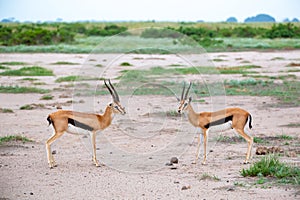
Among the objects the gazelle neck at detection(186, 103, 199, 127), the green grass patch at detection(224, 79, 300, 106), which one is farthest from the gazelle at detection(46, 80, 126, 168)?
the green grass patch at detection(224, 79, 300, 106)

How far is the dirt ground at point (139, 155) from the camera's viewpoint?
8258mm

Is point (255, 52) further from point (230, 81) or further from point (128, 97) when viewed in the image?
point (128, 97)

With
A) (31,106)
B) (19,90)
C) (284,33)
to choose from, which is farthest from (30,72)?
(284,33)

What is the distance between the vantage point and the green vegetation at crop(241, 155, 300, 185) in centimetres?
864

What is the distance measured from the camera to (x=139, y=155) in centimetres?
1091

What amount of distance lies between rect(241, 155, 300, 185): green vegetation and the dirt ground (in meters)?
0.21

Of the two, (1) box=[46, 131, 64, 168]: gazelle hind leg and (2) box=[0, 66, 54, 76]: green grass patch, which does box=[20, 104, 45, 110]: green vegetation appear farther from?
(2) box=[0, 66, 54, 76]: green grass patch

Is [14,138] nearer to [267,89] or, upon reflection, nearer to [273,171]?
[273,171]

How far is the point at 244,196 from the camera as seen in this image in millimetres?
7840

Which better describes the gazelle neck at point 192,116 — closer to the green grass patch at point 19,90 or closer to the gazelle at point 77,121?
the gazelle at point 77,121

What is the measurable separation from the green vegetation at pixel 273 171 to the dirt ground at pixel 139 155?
0.21 meters

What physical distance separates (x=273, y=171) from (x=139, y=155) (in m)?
3.04

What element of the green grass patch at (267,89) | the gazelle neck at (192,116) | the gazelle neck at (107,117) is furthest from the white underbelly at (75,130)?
the green grass patch at (267,89)

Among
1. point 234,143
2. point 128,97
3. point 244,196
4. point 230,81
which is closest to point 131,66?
point 230,81
